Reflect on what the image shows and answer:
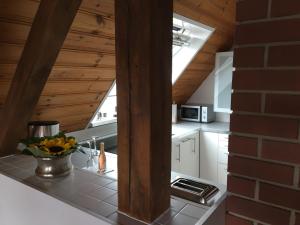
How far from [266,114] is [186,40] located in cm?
225

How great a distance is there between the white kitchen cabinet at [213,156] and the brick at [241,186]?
2404mm

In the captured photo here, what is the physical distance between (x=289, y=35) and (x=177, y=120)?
317cm

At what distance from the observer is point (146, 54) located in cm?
92

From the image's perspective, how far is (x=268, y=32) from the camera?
761 millimetres

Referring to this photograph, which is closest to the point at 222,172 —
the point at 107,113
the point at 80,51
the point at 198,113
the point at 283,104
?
the point at 198,113

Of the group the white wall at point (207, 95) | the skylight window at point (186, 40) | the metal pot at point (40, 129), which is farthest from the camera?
the white wall at point (207, 95)

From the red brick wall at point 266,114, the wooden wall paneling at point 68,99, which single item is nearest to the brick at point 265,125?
the red brick wall at point 266,114

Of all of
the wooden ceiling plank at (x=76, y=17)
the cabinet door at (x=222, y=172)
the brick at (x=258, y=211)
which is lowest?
the cabinet door at (x=222, y=172)

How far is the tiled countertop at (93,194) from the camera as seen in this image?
111 centimetres

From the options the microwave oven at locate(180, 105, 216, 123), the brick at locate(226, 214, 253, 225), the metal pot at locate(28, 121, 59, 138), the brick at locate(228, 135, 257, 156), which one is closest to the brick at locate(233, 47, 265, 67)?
the brick at locate(228, 135, 257, 156)

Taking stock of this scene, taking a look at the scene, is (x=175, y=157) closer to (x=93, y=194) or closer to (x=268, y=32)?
(x=93, y=194)

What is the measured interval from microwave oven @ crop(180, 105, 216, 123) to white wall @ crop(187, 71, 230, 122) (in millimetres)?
144

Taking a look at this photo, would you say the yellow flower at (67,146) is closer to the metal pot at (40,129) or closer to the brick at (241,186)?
the metal pot at (40,129)

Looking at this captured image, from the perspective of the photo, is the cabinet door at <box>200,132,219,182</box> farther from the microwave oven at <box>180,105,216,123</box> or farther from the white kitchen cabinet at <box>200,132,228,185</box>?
the microwave oven at <box>180,105,216,123</box>
